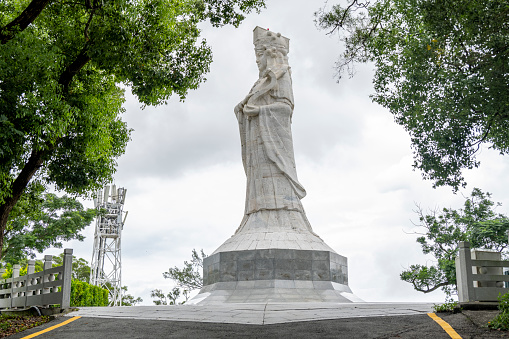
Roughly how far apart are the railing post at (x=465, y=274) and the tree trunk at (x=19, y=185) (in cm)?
766

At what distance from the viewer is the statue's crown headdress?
15.4 meters

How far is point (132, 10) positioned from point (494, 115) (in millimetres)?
6938

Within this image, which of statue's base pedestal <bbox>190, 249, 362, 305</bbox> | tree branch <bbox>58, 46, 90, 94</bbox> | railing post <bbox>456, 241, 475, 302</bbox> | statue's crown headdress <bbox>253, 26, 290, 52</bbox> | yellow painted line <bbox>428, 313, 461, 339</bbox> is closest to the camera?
yellow painted line <bbox>428, 313, 461, 339</bbox>

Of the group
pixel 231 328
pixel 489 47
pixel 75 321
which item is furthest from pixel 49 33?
pixel 489 47

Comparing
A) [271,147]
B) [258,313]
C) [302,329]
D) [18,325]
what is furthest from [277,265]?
[18,325]

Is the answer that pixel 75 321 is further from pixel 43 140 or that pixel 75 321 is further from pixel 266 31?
pixel 266 31

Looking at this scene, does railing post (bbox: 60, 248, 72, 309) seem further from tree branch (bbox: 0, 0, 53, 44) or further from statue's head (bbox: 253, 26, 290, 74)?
statue's head (bbox: 253, 26, 290, 74)

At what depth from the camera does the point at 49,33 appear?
35.0 ft

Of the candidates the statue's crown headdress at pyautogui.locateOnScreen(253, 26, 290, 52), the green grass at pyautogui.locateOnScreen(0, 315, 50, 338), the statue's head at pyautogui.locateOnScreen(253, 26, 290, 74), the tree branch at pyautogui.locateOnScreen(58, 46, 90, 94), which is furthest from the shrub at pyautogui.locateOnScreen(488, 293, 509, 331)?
the statue's crown headdress at pyautogui.locateOnScreen(253, 26, 290, 52)

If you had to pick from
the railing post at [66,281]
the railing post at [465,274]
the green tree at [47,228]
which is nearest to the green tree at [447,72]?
the railing post at [465,274]

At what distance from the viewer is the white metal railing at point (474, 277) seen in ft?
26.6

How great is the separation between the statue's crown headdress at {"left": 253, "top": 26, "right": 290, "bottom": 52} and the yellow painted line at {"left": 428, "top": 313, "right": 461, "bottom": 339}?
9941mm

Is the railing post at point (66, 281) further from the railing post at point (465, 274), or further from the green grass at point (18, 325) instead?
the railing post at point (465, 274)

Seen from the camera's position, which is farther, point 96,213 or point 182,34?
point 96,213
